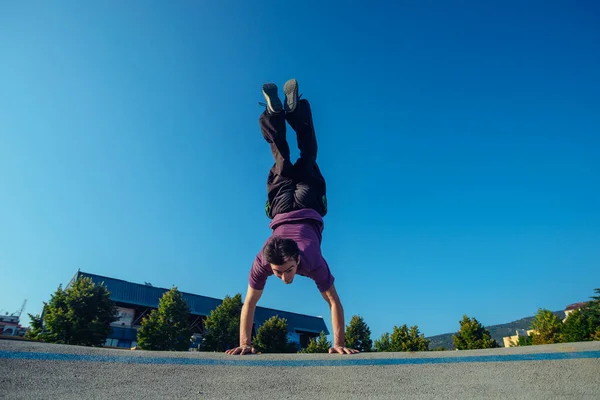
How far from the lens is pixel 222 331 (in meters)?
22.7

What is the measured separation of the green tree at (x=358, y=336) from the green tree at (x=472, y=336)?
5.70 meters

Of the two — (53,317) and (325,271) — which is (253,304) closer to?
(325,271)

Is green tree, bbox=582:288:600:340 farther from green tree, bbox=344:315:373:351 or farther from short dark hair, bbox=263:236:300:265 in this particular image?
short dark hair, bbox=263:236:300:265

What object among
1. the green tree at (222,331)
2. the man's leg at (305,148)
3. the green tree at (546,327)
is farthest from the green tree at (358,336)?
the man's leg at (305,148)

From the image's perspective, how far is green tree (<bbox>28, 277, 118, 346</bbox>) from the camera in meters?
19.0

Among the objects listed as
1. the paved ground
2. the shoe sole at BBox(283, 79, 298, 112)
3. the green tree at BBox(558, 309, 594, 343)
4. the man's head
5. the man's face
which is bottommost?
the paved ground

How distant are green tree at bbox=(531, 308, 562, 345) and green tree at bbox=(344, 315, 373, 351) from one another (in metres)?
10.4

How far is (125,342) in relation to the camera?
91.7ft

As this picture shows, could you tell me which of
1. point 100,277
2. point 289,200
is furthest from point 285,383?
point 100,277

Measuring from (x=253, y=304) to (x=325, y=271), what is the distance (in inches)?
→ 46.9

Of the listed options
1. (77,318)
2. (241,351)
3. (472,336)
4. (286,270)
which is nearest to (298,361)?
(241,351)

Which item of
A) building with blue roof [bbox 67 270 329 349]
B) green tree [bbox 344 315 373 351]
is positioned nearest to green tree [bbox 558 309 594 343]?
green tree [bbox 344 315 373 351]

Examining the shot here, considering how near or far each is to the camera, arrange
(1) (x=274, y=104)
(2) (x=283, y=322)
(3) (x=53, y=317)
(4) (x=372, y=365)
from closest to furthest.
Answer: (4) (x=372, y=365), (1) (x=274, y=104), (3) (x=53, y=317), (2) (x=283, y=322)

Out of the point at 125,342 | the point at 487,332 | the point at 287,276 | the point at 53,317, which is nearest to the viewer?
the point at 287,276
